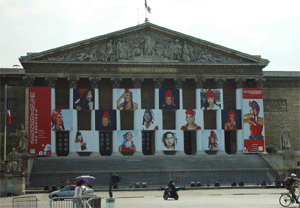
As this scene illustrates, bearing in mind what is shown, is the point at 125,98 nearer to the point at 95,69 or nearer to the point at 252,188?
the point at 95,69

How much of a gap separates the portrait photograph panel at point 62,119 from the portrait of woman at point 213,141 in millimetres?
13594

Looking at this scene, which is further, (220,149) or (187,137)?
(187,137)

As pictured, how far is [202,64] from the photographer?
170 feet

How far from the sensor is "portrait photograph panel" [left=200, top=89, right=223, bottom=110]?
170 ft

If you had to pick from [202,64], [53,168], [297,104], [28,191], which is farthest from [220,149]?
[28,191]

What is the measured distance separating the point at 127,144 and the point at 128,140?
39cm

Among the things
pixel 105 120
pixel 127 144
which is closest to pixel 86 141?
pixel 105 120

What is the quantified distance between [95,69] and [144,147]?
982 centimetres

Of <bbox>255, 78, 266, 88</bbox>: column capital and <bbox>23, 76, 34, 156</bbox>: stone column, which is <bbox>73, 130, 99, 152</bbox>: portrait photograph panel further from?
<bbox>255, 78, 266, 88</bbox>: column capital

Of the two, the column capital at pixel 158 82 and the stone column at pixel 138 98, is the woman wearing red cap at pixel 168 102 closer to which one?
the column capital at pixel 158 82

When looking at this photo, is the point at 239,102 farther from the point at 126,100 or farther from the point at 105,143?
the point at 105,143

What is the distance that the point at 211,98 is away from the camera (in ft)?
170

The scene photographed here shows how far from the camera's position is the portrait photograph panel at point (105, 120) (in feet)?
163

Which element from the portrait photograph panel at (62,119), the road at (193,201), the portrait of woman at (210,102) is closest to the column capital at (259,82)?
the portrait of woman at (210,102)
